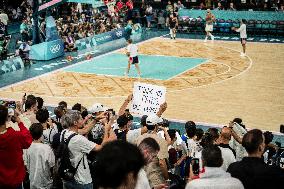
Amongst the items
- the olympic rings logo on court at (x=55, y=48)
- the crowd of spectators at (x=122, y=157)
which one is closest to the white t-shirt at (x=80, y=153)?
the crowd of spectators at (x=122, y=157)

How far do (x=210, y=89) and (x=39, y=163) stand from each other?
11829mm

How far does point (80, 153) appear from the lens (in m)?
6.27

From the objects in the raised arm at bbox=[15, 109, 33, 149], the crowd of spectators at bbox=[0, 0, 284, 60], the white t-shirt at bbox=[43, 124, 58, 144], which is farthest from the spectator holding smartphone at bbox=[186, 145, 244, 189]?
the crowd of spectators at bbox=[0, 0, 284, 60]

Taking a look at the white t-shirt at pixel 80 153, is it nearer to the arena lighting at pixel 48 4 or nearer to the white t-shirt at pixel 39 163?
the white t-shirt at pixel 39 163

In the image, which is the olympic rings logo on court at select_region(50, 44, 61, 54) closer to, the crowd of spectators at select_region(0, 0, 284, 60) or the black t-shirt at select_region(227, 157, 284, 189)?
the crowd of spectators at select_region(0, 0, 284, 60)

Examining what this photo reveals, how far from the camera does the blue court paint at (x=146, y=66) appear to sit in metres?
20.4

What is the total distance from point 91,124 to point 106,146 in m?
3.78

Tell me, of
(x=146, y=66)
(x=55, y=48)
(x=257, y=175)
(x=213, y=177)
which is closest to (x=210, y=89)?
(x=146, y=66)

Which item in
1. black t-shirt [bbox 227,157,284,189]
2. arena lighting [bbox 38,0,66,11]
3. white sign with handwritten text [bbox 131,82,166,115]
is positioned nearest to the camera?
black t-shirt [bbox 227,157,284,189]

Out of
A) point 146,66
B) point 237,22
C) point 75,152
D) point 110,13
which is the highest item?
point 110,13

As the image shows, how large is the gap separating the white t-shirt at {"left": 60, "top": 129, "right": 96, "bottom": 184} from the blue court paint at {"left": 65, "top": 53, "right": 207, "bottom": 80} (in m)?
13.1

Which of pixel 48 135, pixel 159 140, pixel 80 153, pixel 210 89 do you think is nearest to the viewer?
pixel 80 153

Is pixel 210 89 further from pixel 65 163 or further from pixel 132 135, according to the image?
pixel 65 163

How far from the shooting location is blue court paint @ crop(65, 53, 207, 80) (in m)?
20.4
